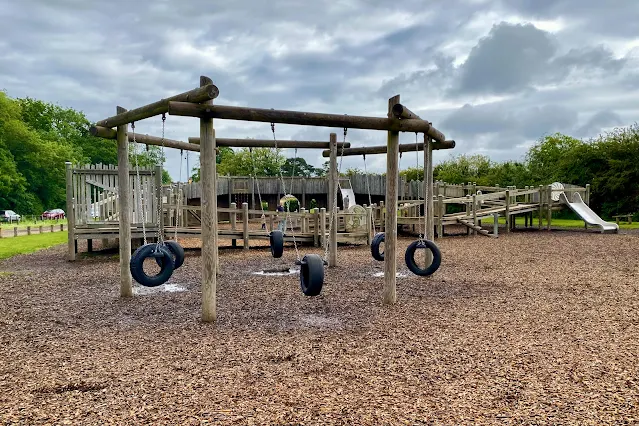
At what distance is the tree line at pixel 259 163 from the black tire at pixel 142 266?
15598mm

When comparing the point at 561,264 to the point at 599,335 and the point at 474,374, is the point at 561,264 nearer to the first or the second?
the point at 599,335

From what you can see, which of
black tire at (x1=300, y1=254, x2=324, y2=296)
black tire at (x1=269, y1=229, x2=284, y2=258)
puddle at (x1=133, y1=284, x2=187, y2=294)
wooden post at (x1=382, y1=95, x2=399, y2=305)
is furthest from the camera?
black tire at (x1=269, y1=229, x2=284, y2=258)

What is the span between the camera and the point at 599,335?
230 inches

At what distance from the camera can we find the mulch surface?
3.79m

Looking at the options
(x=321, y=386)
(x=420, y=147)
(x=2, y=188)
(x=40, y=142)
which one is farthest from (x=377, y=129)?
(x=40, y=142)

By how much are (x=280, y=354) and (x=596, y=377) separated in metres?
3.07

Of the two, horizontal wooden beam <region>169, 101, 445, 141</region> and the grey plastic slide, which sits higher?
horizontal wooden beam <region>169, 101, 445, 141</region>

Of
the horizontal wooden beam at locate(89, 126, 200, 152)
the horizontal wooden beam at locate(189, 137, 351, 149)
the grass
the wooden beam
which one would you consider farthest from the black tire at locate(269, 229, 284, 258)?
the grass

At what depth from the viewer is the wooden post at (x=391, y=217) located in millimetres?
7465

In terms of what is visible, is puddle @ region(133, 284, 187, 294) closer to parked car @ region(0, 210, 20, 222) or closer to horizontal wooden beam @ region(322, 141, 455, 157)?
horizontal wooden beam @ region(322, 141, 455, 157)

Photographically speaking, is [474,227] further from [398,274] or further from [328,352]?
[328,352]

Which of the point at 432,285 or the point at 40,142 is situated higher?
the point at 40,142

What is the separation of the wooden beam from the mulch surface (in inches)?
116

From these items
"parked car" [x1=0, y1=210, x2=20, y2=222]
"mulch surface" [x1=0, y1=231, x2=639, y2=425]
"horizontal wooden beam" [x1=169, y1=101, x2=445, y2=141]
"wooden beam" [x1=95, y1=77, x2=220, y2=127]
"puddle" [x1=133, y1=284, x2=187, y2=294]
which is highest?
"wooden beam" [x1=95, y1=77, x2=220, y2=127]
